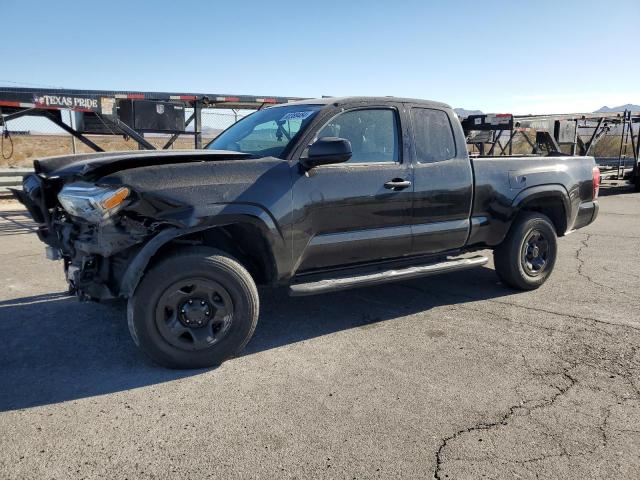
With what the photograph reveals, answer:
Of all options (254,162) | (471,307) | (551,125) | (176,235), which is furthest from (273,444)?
(551,125)

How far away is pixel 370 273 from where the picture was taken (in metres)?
4.36

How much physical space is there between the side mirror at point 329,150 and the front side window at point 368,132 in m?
0.38

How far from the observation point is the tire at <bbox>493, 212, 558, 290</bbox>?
17.3 ft

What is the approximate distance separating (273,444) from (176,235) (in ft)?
4.93

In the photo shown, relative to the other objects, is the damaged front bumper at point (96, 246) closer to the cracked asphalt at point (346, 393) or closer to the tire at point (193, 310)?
the tire at point (193, 310)

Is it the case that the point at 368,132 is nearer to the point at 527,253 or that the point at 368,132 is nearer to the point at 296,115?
the point at 296,115

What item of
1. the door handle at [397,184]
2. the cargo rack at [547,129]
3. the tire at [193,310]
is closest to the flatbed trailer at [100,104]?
the cargo rack at [547,129]

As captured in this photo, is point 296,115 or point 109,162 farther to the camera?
point 296,115

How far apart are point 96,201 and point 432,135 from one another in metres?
2.98

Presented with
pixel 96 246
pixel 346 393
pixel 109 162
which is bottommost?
pixel 346 393

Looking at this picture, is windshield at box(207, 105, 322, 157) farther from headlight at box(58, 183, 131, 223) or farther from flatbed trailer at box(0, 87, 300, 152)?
flatbed trailer at box(0, 87, 300, 152)

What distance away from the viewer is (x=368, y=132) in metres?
4.46

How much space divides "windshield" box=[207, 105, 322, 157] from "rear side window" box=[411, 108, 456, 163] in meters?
0.98

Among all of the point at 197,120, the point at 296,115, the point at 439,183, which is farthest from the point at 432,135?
the point at 197,120
